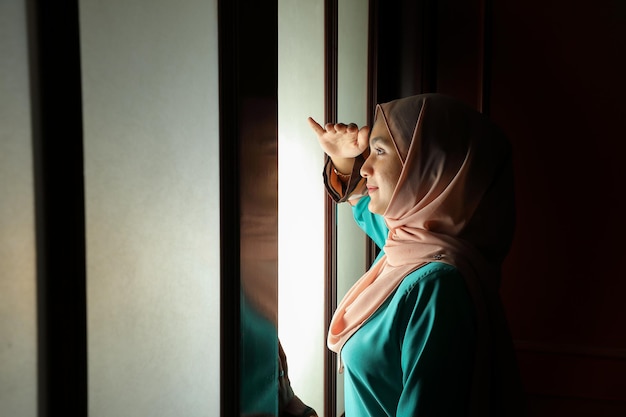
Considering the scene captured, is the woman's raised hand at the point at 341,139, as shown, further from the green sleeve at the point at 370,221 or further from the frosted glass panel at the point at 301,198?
the green sleeve at the point at 370,221

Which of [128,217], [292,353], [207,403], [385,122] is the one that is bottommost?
[292,353]

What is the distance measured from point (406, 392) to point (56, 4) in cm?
81

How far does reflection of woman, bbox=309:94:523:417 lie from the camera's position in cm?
92

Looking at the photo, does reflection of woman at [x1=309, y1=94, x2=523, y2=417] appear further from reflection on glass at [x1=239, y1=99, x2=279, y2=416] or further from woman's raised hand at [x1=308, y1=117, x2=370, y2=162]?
reflection on glass at [x1=239, y1=99, x2=279, y2=416]

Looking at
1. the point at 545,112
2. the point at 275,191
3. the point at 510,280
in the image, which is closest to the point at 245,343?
the point at 275,191

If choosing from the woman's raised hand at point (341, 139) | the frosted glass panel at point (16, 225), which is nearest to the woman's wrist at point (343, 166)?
the woman's raised hand at point (341, 139)

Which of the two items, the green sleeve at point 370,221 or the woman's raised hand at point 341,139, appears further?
the green sleeve at point 370,221

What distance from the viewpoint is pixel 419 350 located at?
92 cm

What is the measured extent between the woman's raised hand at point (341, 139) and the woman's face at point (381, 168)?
0.10 m

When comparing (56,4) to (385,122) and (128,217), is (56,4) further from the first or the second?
(385,122)

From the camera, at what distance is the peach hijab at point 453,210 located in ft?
3.28

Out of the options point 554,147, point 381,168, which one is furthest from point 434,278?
point 554,147

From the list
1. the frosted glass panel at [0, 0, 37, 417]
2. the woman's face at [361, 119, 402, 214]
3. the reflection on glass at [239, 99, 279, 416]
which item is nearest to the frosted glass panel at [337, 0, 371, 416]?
the woman's face at [361, 119, 402, 214]

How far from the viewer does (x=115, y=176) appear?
52 centimetres
